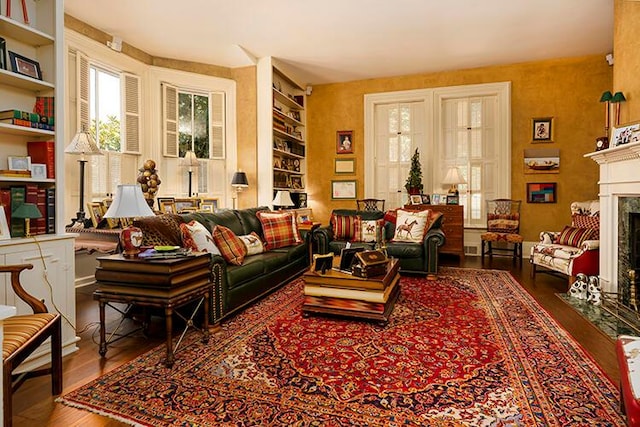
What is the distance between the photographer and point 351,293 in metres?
3.08

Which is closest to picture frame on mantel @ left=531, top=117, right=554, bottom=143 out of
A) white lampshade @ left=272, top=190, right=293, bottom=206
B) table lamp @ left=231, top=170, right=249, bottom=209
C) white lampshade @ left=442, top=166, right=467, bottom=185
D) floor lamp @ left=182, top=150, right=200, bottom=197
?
white lampshade @ left=442, top=166, right=467, bottom=185

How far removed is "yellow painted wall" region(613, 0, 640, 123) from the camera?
372 centimetres

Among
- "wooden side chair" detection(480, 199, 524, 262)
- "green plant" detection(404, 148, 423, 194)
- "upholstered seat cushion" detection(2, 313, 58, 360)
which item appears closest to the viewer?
"upholstered seat cushion" detection(2, 313, 58, 360)

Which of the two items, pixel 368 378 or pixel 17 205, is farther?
pixel 17 205

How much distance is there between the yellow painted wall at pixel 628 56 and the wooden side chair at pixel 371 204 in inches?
150

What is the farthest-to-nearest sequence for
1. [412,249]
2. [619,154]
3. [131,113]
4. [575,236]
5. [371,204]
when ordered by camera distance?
[371,204] → [131,113] → [412,249] → [575,236] → [619,154]

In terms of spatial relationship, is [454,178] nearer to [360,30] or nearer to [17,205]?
[360,30]

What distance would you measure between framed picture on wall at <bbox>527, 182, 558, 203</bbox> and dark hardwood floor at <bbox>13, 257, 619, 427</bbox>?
8.09ft

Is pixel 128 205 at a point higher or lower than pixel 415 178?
lower

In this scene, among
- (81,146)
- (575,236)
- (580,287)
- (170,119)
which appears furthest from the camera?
(170,119)

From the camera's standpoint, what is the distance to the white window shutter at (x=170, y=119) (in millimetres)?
5660

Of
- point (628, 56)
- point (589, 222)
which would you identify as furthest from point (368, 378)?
point (628, 56)

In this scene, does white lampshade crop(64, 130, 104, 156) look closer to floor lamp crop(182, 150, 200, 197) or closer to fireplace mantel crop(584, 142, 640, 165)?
floor lamp crop(182, 150, 200, 197)

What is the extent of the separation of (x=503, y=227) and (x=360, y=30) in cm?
389
